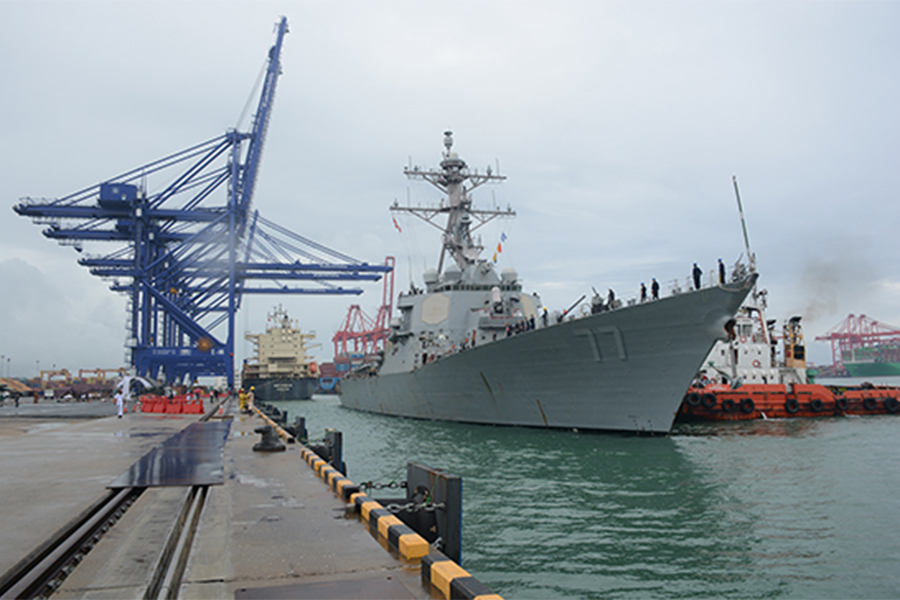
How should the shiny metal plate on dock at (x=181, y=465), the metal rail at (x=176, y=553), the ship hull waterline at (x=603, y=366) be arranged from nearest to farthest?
the metal rail at (x=176, y=553) → the shiny metal plate on dock at (x=181, y=465) → the ship hull waterline at (x=603, y=366)

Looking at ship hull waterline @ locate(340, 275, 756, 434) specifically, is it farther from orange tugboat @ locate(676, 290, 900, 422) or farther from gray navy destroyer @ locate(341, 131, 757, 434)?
orange tugboat @ locate(676, 290, 900, 422)

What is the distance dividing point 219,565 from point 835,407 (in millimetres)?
24822

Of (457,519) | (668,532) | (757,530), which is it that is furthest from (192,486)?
(757,530)

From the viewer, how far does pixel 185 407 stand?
19.7 metres

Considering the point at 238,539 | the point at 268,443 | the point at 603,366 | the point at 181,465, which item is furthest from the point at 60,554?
the point at 603,366

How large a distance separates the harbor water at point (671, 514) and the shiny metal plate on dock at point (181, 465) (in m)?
2.62

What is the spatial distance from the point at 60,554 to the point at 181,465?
A: 3.45 meters

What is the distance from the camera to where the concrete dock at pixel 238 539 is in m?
3.00

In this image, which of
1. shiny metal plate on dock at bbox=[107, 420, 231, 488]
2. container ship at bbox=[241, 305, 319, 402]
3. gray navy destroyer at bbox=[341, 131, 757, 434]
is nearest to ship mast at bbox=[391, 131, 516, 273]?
gray navy destroyer at bbox=[341, 131, 757, 434]

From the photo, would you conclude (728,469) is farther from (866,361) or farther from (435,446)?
(866,361)

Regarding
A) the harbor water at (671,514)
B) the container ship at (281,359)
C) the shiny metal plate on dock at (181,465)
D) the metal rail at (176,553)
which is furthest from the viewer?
the container ship at (281,359)

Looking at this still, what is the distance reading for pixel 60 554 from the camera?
355 cm

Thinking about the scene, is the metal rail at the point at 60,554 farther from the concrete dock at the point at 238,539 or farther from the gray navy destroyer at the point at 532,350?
the gray navy destroyer at the point at 532,350

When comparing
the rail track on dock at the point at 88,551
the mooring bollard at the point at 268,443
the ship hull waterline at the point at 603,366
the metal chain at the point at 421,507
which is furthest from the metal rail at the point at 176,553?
the ship hull waterline at the point at 603,366
